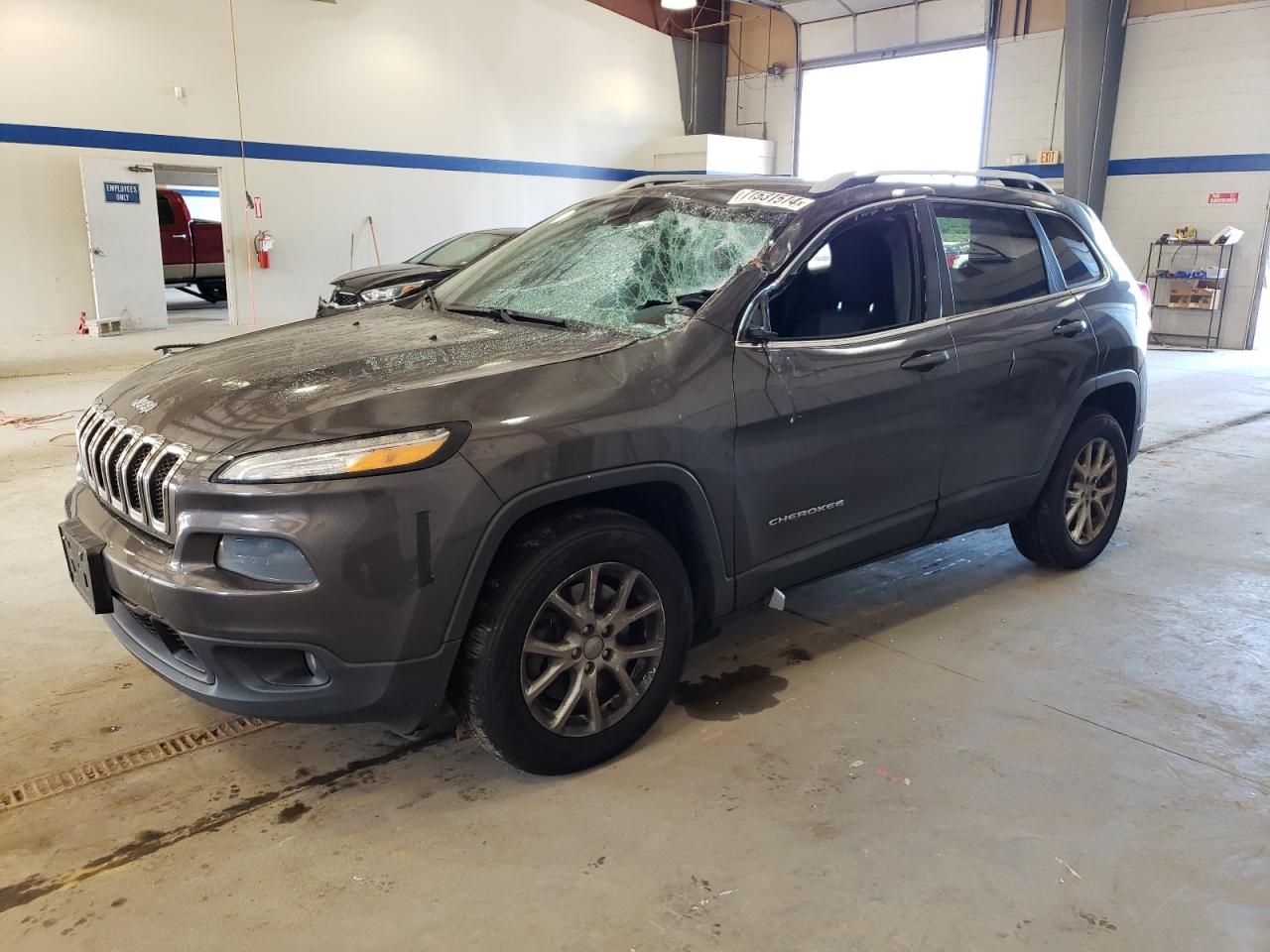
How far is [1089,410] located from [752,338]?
6.67 feet

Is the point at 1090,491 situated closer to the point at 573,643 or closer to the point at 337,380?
the point at 573,643

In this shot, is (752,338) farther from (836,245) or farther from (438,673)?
(438,673)

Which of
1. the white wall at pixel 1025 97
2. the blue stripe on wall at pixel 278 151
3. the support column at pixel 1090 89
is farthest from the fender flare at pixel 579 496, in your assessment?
the white wall at pixel 1025 97

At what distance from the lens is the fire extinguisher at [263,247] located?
12680 mm

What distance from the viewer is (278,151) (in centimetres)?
1270

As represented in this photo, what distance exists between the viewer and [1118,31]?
12.9m

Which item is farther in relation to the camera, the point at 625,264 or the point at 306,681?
the point at 625,264

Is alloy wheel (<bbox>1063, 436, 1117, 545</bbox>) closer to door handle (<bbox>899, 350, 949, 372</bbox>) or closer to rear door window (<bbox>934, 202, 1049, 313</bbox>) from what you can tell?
rear door window (<bbox>934, 202, 1049, 313</bbox>)

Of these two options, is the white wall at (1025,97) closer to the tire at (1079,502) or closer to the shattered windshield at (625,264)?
the tire at (1079,502)

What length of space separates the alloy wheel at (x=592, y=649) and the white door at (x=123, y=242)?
11561mm

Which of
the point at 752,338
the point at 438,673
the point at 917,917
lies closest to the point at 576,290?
the point at 752,338

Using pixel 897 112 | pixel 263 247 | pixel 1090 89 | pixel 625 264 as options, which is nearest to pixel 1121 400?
pixel 625 264

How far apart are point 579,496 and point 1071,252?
259 cm

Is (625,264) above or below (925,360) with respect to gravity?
above
